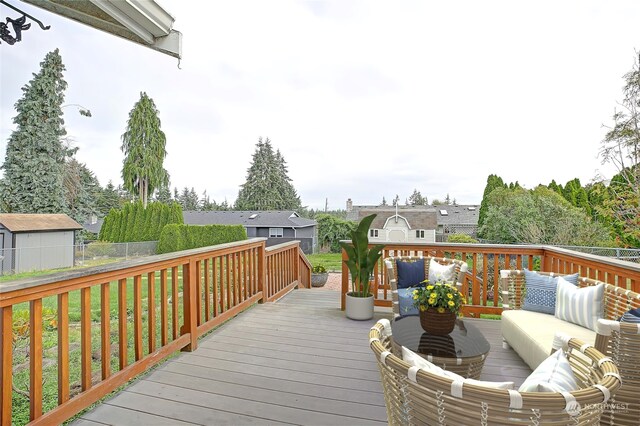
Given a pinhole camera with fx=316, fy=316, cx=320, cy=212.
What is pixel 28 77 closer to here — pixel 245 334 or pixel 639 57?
pixel 245 334

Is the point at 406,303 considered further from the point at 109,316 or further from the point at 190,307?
the point at 109,316

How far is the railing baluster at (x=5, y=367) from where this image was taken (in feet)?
4.72

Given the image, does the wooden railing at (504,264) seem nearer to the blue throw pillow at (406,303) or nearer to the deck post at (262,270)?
the blue throw pillow at (406,303)

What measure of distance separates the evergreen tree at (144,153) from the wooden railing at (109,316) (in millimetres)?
17536

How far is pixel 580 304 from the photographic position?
8.06 ft

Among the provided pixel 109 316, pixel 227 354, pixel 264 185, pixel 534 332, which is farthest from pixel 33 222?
pixel 264 185

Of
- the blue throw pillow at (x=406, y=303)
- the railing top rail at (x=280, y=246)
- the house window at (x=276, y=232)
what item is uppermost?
the railing top rail at (x=280, y=246)

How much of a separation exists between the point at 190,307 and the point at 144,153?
2034 cm

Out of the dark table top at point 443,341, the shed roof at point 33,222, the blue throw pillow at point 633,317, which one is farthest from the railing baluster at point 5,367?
the blue throw pillow at point 633,317

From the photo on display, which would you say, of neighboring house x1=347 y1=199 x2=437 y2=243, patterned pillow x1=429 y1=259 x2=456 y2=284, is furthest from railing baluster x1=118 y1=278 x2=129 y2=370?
neighboring house x1=347 y1=199 x2=437 y2=243

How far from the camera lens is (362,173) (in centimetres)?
2325

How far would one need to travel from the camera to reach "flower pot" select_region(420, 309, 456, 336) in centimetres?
227

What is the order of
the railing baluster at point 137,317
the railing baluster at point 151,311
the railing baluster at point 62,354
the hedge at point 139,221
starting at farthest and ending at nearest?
the hedge at point 139,221 → the railing baluster at point 151,311 → the railing baluster at point 137,317 → the railing baluster at point 62,354

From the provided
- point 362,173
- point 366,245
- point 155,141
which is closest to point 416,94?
point 366,245
